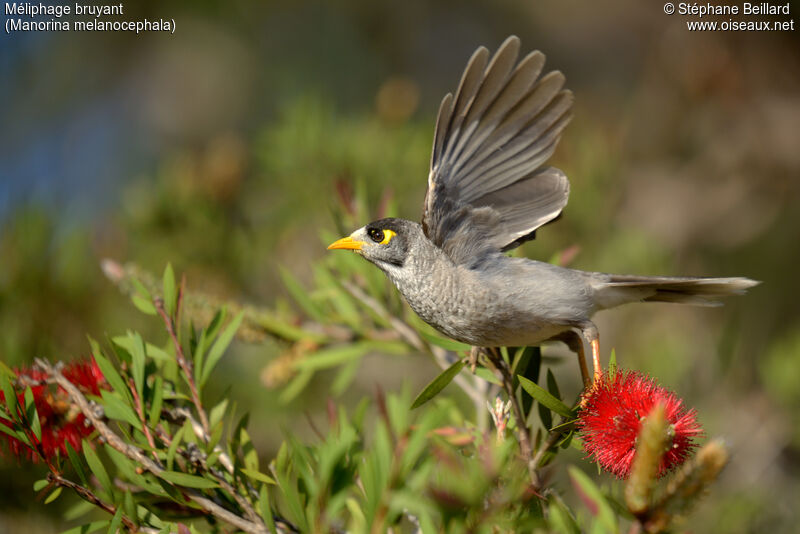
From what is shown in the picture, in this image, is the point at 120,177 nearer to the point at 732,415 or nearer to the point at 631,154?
the point at 631,154

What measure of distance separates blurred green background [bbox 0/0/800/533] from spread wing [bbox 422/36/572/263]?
370mm

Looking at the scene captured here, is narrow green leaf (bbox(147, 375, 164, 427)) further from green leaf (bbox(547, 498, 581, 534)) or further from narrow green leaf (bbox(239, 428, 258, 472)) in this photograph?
green leaf (bbox(547, 498, 581, 534))

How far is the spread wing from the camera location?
1233mm

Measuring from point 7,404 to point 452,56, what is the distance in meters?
4.61

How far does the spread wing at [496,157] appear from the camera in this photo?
1.23m

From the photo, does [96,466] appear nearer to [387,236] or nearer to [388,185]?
[387,236]

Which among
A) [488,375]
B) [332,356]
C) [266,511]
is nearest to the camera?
[266,511]

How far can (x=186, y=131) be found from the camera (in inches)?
190

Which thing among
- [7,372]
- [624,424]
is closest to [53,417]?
[7,372]

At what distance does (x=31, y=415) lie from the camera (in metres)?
0.84

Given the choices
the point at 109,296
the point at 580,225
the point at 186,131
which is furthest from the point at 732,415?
the point at 186,131

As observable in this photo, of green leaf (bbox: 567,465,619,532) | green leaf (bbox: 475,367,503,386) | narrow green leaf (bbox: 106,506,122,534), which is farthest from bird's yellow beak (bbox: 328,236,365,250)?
green leaf (bbox: 567,465,619,532)

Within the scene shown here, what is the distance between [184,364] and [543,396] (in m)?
0.52

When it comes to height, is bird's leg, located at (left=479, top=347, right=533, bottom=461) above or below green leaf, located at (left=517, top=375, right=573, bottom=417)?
below
